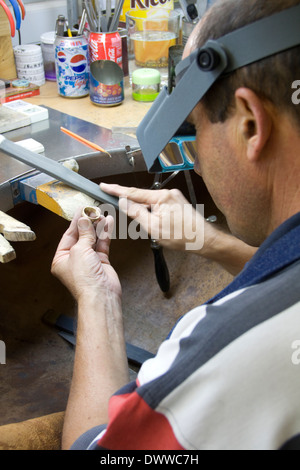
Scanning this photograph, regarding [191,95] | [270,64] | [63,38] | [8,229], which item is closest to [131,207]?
[8,229]

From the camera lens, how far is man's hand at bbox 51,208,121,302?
0.96 m

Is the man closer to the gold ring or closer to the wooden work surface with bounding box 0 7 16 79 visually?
the gold ring

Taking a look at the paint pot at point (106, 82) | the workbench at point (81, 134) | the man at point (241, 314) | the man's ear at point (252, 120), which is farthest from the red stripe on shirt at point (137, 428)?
the paint pot at point (106, 82)

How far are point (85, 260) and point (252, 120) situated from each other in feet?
1.63

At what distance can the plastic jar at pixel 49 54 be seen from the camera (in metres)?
1.67

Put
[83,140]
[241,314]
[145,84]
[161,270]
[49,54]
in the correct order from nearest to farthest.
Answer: [241,314]
[83,140]
[161,270]
[145,84]
[49,54]

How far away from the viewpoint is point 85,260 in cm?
98

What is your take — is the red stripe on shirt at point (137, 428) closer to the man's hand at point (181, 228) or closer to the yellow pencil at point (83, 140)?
the man's hand at point (181, 228)

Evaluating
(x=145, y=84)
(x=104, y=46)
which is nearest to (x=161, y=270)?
(x=145, y=84)

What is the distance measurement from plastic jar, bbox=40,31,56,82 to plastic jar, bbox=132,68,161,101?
321mm

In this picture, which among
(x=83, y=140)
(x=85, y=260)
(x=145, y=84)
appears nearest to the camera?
(x=85, y=260)

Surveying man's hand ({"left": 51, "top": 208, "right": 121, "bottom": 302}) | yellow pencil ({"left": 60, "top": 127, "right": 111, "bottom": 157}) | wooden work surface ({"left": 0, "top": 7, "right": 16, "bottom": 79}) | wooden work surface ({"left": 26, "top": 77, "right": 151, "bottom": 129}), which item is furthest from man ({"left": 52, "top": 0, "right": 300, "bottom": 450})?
wooden work surface ({"left": 0, "top": 7, "right": 16, "bottom": 79})

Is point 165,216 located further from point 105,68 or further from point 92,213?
point 105,68
